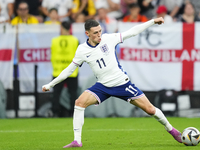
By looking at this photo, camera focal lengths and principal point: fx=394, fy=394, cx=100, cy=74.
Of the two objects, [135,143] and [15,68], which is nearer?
[135,143]

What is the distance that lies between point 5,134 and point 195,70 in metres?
6.01

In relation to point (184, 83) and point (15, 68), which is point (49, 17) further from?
point (184, 83)

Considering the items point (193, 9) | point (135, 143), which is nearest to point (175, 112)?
point (193, 9)

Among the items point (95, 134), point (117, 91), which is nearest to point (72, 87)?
point (95, 134)

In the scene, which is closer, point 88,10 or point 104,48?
point 104,48

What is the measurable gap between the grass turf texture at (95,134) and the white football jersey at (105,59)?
114 cm

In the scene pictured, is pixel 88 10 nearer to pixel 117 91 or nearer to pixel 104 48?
pixel 104 48

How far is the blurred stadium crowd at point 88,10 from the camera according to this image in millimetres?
13648

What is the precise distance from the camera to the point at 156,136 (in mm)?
7988

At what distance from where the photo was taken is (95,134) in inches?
338

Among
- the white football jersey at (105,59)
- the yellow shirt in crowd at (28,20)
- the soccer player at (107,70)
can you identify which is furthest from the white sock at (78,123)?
the yellow shirt in crowd at (28,20)

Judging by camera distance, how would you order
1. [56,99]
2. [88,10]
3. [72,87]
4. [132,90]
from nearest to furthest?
1. [132,90]
2. [72,87]
3. [56,99]
4. [88,10]

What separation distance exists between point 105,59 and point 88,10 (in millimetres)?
8197

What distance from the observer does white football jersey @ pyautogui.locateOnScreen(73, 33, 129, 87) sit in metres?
6.62
